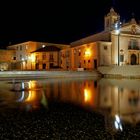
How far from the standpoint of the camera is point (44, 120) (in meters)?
8.84

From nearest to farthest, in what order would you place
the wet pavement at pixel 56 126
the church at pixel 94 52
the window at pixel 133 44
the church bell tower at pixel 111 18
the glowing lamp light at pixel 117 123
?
the wet pavement at pixel 56 126
the glowing lamp light at pixel 117 123
the church at pixel 94 52
the window at pixel 133 44
the church bell tower at pixel 111 18

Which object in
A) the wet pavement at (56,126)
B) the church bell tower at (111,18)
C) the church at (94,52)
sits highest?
the church bell tower at (111,18)

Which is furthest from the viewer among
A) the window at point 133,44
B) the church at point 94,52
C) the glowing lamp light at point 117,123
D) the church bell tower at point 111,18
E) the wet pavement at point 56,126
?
the church bell tower at point 111,18

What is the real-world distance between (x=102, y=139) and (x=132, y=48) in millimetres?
57531

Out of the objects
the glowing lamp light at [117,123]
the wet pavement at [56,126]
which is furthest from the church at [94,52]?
the glowing lamp light at [117,123]

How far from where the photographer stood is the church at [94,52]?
58.2 meters

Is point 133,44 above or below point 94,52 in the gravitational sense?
above

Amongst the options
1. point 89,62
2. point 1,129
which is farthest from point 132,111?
point 89,62

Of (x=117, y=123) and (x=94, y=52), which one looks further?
(x=94, y=52)

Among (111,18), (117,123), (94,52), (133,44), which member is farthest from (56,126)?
(111,18)

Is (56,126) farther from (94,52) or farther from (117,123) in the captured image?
(94,52)

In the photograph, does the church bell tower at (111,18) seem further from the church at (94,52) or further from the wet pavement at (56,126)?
the wet pavement at (56,126)

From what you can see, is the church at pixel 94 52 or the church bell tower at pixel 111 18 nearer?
the church at pixel 94 52

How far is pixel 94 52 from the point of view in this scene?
2282 inches
